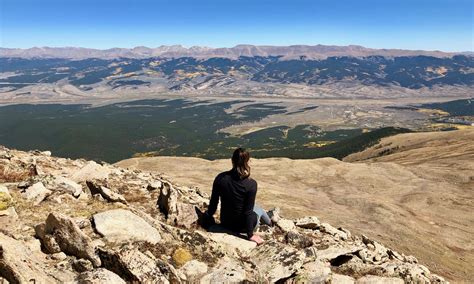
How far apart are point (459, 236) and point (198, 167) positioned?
6292 cm

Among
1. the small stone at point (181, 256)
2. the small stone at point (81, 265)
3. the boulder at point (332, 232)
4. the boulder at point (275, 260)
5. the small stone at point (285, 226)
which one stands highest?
the small stone at point (81, 265)

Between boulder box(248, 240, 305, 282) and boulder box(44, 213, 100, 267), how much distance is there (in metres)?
6.03

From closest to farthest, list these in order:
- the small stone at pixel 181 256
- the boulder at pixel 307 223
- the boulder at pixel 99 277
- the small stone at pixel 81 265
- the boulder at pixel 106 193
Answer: the boulder at pixel 99 277 → the small stone at pixel 81 265 → the small stone at pixel 181 256 → the boulder at pixel 106 193 → the boulder at pixel 307 223

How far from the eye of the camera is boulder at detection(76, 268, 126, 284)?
11.4 meters

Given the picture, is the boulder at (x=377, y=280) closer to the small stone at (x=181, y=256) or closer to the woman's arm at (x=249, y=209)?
the woman's arm at (x=249, y=209)

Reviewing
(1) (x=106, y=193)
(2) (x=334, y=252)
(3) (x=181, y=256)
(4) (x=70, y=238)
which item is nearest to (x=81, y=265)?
(4) (x=70, y=238)

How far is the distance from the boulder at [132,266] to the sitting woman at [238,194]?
189 inches

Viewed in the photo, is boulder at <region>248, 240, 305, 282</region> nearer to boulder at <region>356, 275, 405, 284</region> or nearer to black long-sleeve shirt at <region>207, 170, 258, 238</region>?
black long-sleeve shirt at <region>207, 170, 258, 238</region>

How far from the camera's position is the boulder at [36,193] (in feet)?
59.3

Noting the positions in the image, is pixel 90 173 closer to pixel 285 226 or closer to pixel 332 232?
pixel 285 226

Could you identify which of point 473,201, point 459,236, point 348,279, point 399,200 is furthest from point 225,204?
point 473,201

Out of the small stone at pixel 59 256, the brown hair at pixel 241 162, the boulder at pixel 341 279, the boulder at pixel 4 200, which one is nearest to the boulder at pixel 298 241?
the boulder at pixel 341 279

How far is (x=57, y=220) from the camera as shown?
45.4ft

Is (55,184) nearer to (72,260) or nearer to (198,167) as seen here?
(72,260)
